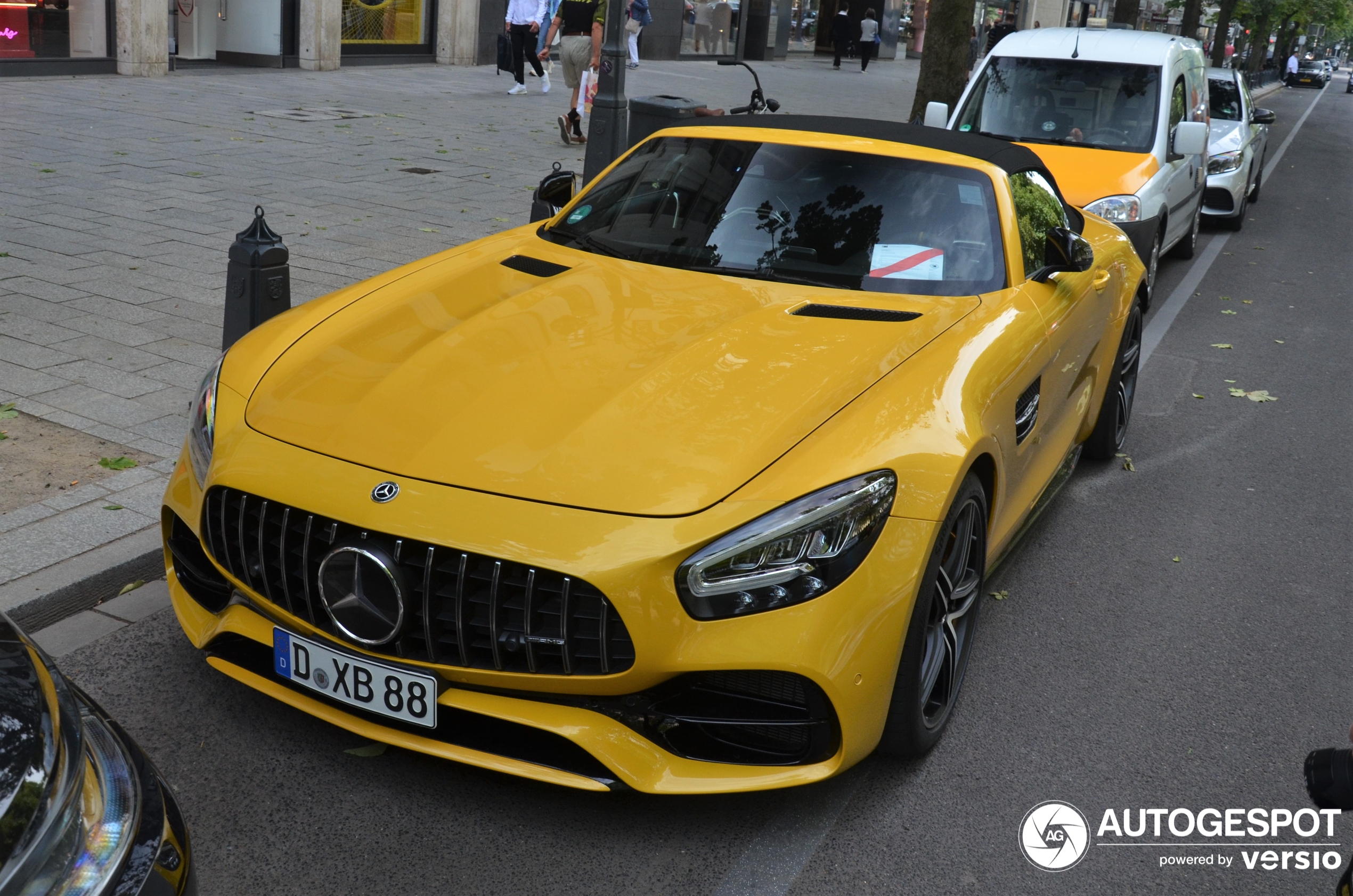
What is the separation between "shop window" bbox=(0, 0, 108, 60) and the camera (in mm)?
15953

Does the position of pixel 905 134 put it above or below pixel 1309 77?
below

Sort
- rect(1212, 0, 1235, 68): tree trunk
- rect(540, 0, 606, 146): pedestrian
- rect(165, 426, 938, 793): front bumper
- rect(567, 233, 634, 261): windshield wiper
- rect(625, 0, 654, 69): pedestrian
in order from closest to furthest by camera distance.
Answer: rect(165, 426, 938, 793): front bumper → rect(567, 233, 634, 261): windshield wiper → rect(540, 0, 606, 146): pedestrian → rect(625, 0, 654, 69): pedestrian → rect(1212, 0, 1235, 68): tree trunk

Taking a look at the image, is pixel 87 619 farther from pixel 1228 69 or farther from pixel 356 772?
pixel 1228 69

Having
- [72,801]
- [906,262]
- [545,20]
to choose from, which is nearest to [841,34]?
[545,20]

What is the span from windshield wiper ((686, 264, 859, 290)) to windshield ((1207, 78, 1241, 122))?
11.2m

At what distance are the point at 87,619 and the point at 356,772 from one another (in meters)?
1.28

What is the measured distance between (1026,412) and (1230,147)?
10.2 metres

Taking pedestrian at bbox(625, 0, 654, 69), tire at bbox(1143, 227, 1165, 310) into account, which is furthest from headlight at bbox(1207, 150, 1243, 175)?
pedestrian at bbox(625, 0, 654, 69)

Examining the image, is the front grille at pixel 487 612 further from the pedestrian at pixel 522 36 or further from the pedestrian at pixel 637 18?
the pedestrian at pixel 637 18

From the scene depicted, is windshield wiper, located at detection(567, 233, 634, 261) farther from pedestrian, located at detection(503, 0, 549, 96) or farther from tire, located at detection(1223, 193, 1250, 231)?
pedestrian, located at detection(503, 0, 549, 96)

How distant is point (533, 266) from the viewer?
4.27m

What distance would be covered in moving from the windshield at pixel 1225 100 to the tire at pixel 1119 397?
8867 mm

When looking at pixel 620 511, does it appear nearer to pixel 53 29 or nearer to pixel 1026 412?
pixel 1026 412

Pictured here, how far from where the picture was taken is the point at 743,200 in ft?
14.5
